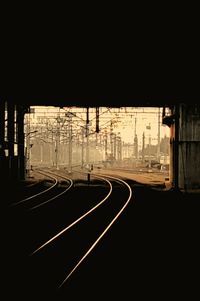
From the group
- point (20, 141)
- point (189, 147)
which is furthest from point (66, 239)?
point (20, 141)

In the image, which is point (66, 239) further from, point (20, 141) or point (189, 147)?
point (20, 141)

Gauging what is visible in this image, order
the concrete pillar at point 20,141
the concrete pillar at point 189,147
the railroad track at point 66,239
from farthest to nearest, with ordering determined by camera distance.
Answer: the concrete pillar at point 20,141
the concrete pillar at point 189,147
the railroad track at point 66,239

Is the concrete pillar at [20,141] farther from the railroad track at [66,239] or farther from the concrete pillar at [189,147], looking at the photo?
the concrete pillar at [189,147]

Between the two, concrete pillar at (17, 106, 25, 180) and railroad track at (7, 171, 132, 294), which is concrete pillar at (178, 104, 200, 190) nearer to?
railroad track at (7, 171, 132, 294)

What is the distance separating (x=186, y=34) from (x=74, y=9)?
3164 mm

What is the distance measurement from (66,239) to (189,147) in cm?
1534

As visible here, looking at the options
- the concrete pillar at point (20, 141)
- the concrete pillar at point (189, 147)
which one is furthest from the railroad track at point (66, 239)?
the concrete pillar at point (20, 141)

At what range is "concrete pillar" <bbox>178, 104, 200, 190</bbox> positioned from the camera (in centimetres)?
2578

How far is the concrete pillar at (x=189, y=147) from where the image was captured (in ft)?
84.6

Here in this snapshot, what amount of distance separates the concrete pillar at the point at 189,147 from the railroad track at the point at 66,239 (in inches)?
218

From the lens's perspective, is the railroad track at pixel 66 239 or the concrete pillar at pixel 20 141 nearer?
the railroad track at pixel 66 239

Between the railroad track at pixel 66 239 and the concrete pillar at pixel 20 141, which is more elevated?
the concrete pillar at pixel 20 141

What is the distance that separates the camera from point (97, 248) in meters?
11.0

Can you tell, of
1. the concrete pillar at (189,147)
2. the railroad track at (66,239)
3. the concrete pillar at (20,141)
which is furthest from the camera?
the concrete pillar at (20,141)
